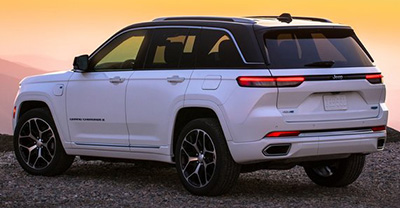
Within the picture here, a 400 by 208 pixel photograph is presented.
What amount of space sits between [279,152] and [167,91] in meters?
1.48

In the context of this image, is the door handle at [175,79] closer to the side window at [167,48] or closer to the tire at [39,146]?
the side window at [167,48]

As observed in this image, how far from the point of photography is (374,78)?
980 centimetres

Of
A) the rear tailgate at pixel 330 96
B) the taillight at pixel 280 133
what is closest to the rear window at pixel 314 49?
the rear tailgate at pixel 330 96

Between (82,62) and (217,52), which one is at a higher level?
(217,52)

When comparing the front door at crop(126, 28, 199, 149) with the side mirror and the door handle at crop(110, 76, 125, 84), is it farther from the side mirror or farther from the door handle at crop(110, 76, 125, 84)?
the side mirror

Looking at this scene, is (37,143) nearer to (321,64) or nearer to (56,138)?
(56,138)

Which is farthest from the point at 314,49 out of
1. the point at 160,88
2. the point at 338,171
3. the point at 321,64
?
the point at 338,171

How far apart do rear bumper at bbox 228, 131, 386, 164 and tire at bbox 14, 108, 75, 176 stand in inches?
125

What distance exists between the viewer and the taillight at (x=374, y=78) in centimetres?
972

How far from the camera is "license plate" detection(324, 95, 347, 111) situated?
30.8 ft

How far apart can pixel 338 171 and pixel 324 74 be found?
1845 mm

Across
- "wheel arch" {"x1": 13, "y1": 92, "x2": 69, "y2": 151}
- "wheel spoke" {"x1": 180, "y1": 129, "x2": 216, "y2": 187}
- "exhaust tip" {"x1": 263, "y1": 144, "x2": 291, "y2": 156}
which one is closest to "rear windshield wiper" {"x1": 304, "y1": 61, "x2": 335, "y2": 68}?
"exhaust tip" {"x1": 263, "y1": 144, "x2": 291, "y2": 156}

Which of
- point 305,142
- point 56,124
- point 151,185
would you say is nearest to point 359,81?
point 305,142

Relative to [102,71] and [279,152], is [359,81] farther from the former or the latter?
[102,71]
